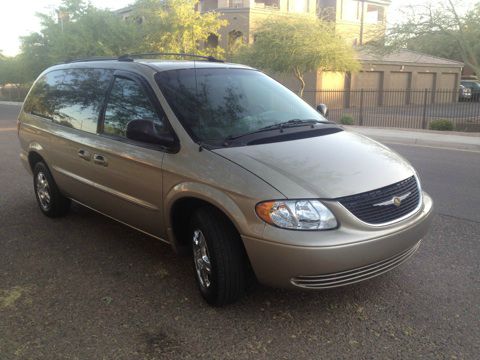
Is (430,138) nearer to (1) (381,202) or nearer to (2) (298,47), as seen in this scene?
(2) (298,47)

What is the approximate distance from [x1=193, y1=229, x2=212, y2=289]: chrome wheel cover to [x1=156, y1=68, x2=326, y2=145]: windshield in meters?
0.71

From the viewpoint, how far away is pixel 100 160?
436cm

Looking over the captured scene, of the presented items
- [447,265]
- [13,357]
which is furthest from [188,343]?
[447,265]

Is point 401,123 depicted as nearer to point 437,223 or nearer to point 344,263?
point 437,223

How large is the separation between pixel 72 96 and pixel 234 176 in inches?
102

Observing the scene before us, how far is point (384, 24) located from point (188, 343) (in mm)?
22814

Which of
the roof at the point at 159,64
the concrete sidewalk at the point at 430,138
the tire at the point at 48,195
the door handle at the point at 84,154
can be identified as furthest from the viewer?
the concrete sidewalk at the point at 430,138

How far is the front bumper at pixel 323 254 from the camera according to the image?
9.75 feet

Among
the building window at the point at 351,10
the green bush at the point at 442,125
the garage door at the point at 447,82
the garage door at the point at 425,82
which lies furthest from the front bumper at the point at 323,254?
the building window at the point at 351,10

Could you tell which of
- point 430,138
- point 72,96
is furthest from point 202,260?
point 430,138

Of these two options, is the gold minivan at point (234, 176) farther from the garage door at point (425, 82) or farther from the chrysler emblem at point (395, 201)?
the garage door at point (425, 82)

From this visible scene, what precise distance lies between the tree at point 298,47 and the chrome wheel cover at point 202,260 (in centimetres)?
2149

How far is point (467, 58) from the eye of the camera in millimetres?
22500

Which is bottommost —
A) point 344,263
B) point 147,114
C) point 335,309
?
point 335,309
